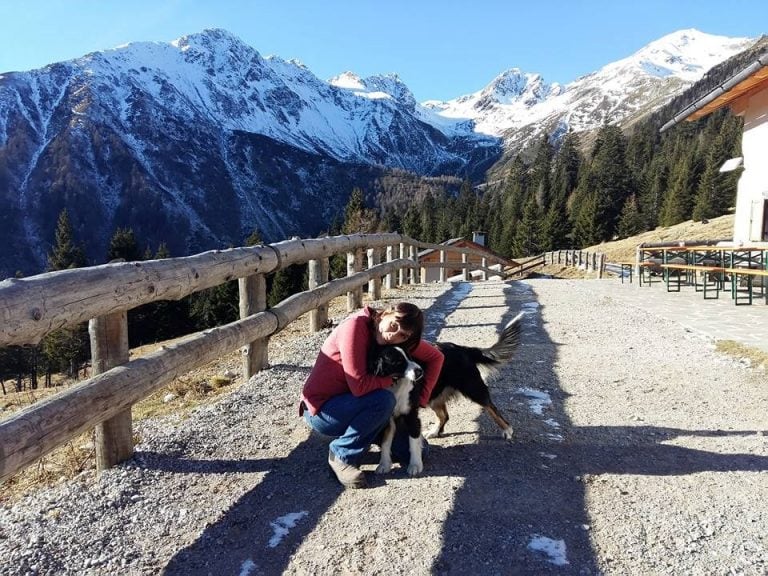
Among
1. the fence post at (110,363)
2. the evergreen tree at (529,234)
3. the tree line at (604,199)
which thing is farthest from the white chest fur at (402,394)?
the evergreen tree at (529,234)

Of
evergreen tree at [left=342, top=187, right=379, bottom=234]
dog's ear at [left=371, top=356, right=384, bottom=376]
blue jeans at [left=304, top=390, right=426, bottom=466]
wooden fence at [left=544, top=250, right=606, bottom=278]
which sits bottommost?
wooden fence at [left=544, top=250, right=606, bottom=278]

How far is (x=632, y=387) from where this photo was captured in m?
5.02

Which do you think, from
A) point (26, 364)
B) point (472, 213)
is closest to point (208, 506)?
point (26, 364)

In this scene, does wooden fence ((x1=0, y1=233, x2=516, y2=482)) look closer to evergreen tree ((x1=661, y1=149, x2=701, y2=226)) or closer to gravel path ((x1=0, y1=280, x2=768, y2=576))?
→ gravel path ((x1=0, y1=280, x2=768, y2=576))

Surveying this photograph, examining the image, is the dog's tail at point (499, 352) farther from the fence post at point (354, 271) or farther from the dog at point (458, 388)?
the fence post at point (354, 271)

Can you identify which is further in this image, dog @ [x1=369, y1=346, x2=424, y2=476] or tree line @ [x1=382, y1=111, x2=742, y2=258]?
tree line @ [x1=382, y1=111, x2=742, y2=258]

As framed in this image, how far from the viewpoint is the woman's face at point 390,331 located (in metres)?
3.15

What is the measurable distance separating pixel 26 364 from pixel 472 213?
67.4 m

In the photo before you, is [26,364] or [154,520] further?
[26,364]

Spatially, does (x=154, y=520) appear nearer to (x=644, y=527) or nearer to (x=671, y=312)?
(x=644, y=527)

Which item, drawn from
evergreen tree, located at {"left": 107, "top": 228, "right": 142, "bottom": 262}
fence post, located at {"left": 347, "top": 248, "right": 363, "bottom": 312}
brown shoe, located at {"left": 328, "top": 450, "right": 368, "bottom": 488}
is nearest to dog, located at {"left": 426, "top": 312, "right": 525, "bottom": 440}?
brown shoe, located at {"left": 328, "top": 450, "right": 368, "bottom": 488}

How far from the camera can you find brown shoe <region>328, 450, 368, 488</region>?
3145mm

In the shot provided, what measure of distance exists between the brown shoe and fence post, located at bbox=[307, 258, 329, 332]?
160 inches

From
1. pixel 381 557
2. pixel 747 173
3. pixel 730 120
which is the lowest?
pixel 381 557
